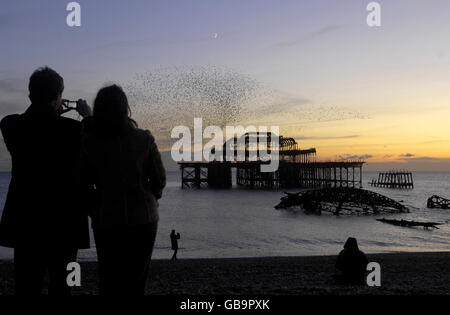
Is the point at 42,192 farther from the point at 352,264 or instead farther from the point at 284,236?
the point at 284,236

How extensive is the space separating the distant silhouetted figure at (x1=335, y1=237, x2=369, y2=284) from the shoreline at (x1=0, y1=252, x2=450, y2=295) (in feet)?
0.92

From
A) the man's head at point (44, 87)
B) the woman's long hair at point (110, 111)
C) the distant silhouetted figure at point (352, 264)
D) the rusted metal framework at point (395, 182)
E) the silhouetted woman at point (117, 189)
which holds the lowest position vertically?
the rusted metal framework at point (395, 182)

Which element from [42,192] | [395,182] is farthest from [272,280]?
[395,182]

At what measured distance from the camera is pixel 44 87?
7.61ft

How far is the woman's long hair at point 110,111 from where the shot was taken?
222 cm

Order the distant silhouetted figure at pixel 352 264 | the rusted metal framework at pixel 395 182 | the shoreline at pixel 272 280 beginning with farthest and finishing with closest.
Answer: the rusted metal framework at pixel 395 182, the distant silhouetted figure at pixel 352 264, the shoreline at pixel 272 280

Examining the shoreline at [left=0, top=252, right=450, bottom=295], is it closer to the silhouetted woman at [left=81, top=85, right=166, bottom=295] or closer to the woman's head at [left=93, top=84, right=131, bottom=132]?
the silhouetted woman at [left=81, top=85, right=166, bottom=295]

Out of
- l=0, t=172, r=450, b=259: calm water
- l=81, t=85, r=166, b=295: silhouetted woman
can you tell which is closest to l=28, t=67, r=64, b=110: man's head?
l=81, t=85, r=166, b=295: silhouetted woman

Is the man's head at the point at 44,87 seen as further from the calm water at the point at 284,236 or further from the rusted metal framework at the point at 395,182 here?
the rusted metal framework at the point at 395,182

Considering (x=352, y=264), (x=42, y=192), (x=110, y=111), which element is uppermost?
(x=110, y=111)

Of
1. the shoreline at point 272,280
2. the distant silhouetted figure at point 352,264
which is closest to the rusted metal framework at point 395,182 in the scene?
the shoreline at point 272,280

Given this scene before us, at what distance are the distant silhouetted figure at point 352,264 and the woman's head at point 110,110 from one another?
20.7 ft

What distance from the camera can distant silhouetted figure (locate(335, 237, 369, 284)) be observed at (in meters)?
7.65

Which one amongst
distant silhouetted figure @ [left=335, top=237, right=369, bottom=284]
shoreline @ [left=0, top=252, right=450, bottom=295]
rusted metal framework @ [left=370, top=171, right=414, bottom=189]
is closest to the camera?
shoreline @ [left=0, top=252, right=450, bottom=295]
